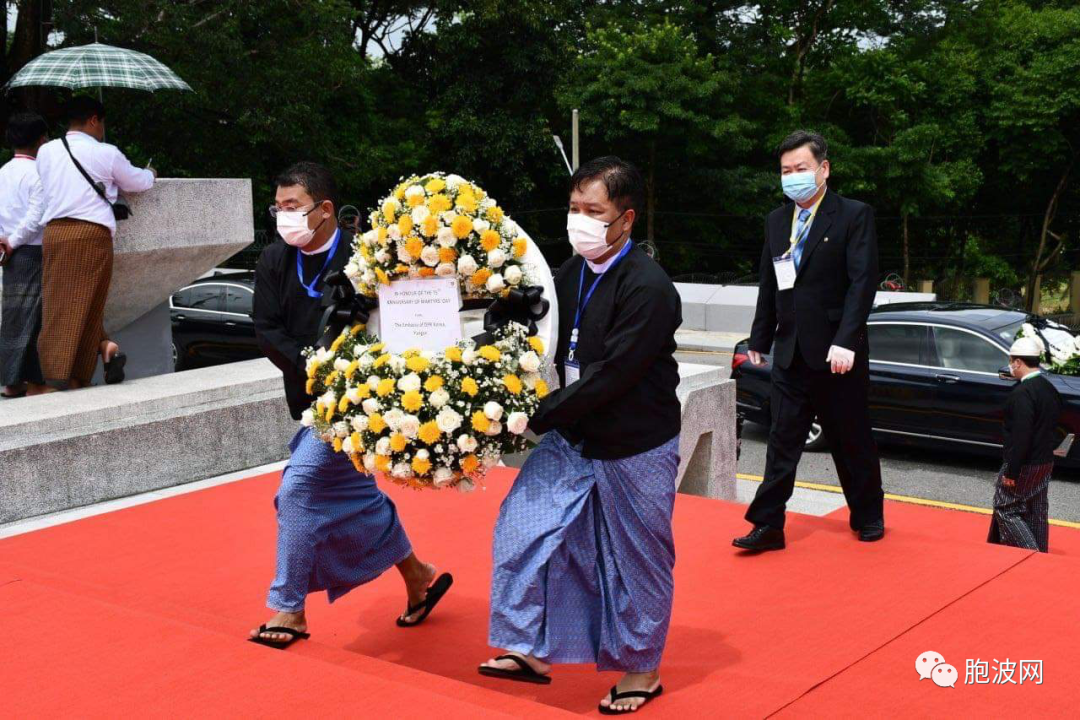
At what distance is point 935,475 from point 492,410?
780 cm

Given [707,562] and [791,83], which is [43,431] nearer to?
[707,562]

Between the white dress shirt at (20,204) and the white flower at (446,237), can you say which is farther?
the white dress shirt at (20,204)

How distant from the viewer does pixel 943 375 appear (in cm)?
1061

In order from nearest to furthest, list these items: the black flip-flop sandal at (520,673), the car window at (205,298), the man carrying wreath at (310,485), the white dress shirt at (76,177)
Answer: the black flip-flop sandal at (520,673)
the man carrying wreath at (310,485)
the white dress shirt at (76,177)
the car window at (205,298)

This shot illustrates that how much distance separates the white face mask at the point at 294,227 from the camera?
176 inches

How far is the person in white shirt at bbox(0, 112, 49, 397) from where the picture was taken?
7051mm

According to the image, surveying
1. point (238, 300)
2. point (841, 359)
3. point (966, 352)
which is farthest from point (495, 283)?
point (238, 300)

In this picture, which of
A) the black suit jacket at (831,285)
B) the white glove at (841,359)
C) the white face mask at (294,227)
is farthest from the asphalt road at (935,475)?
the white face mask at (294,227)

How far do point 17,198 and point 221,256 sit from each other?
1952 millimetres

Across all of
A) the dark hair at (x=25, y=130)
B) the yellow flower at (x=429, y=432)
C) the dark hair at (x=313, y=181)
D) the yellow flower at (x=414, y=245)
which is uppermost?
the dark hair at (x=25, y=130)

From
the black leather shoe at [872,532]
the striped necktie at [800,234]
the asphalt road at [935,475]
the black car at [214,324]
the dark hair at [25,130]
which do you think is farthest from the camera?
the black car at [214,324]

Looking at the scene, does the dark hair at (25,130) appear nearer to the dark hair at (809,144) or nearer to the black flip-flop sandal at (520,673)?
the dark hair at (809,144)

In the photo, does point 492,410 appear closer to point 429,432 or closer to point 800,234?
point 429,432

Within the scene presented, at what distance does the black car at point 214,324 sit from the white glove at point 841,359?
10.9 metres
